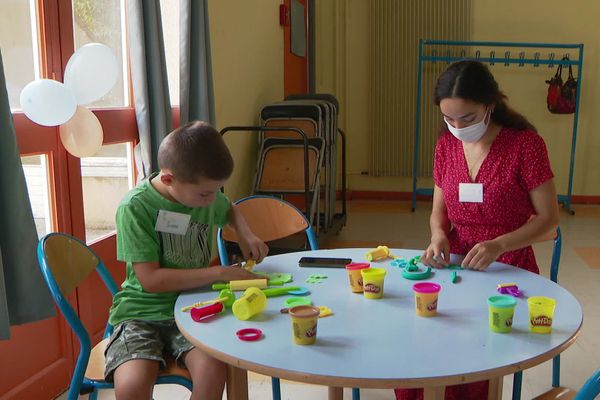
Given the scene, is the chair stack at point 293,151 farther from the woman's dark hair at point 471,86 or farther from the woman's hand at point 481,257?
the woman's hand at point 481,257

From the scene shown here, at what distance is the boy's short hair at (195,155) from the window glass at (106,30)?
1.15 metres

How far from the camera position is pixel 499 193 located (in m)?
1.86

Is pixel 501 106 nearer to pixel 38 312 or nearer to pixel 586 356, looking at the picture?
pixel 586 356

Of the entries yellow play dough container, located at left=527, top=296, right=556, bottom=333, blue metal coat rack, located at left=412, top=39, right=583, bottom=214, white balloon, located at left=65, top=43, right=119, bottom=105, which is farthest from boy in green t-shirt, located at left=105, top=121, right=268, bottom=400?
blue metal coat rack, located at left=412, top=39, right=583, bottom=214

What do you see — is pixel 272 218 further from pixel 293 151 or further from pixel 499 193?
pixel 293 151

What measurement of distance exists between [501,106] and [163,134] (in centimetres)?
149

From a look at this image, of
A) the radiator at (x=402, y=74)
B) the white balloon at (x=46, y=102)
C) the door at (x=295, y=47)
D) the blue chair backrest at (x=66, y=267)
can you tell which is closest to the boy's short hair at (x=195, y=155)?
the blue chair backrest at (x=66, y=267)

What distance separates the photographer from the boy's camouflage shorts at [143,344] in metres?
1.48

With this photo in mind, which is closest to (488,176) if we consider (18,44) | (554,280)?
(554,280)

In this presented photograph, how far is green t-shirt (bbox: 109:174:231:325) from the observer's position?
1562 mm

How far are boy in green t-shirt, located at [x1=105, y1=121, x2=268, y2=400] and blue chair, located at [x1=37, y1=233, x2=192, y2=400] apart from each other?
0.04 m

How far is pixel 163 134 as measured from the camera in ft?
8.94

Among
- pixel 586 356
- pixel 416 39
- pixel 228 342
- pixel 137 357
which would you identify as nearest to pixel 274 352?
pixel 228 342

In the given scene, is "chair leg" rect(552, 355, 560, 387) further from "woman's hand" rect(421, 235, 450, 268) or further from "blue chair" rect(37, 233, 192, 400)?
"blue chair" rect(37, 233, 192, 400)
